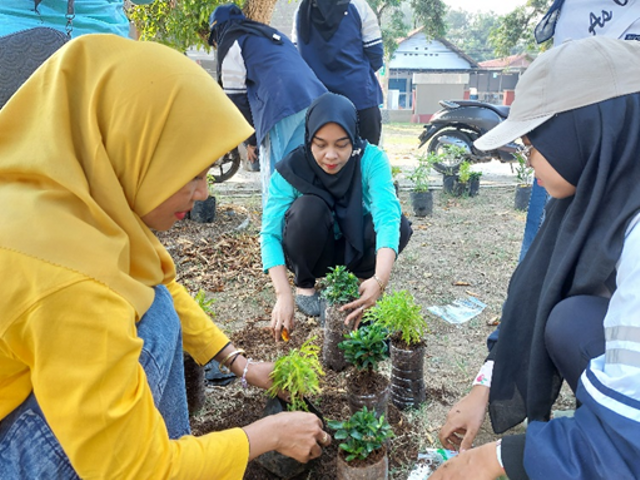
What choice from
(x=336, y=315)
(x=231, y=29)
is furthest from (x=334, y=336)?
(x=231, y=29)

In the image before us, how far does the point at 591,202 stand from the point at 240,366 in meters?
1.28

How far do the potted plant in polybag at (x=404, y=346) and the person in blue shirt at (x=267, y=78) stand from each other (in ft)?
6.72

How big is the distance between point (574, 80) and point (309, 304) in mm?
2100

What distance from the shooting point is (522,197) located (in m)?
5.70

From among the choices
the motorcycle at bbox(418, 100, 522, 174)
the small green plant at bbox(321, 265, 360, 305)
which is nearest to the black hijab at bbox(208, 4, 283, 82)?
the small green plant at bbox(321, 265, 360, 305)

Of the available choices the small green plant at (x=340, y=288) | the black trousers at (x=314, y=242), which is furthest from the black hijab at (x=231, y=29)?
the small green plant at (x=340, y=288)

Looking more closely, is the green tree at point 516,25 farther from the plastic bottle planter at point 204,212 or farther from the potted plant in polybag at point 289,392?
the potted plant in polybag at point 289,392

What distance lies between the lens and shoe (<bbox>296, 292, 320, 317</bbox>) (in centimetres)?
311

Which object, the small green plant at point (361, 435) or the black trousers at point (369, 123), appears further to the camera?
the black trousers at point (369, 123)

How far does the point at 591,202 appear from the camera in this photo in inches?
A: 52.3

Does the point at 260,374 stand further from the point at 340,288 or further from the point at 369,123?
the point at 369,123

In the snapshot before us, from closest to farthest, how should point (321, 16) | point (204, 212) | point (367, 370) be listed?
1. point (367, 370)
2. point (321, 16)
3. point (204, 212)

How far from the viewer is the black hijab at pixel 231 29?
3.90 meters

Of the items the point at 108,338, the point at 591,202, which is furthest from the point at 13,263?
the point at 591,202
